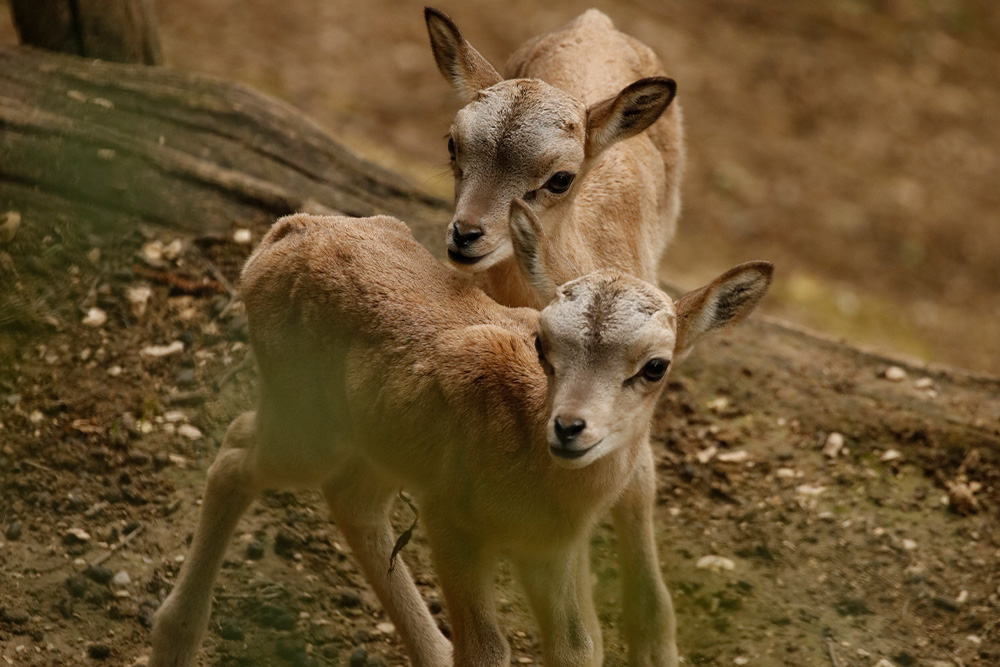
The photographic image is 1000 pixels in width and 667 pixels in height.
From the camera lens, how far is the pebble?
24.9ft

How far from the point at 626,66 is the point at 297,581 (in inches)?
162

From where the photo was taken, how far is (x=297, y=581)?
6949 mm

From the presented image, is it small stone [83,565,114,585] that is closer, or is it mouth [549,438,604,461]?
mouth [549,438,604,461]

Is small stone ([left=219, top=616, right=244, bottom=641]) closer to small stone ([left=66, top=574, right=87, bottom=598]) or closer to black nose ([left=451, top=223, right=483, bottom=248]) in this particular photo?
small stone ([left=66, top=574, right=87, bottom=598])

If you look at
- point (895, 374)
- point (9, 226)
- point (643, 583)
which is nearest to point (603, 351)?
point (643, 583)

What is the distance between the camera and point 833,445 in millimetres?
8578

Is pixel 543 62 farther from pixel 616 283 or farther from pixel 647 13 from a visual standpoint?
pixel 647 13

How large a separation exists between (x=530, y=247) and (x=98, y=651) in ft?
10.2

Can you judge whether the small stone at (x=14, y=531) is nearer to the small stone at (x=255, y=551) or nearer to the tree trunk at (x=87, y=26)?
the small stone at (x=255, y=551)

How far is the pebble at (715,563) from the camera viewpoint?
7598 millimetres

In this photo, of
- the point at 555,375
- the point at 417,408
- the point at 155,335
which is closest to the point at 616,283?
the point at 555,375

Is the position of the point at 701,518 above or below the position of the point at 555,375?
below

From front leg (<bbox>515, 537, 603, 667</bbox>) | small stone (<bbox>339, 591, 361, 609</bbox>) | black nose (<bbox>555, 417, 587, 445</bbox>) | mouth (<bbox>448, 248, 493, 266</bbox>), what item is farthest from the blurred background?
black nose (<bbox>555, 417, 587, 445</bbox>)

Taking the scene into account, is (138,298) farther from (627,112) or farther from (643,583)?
(643,583)
